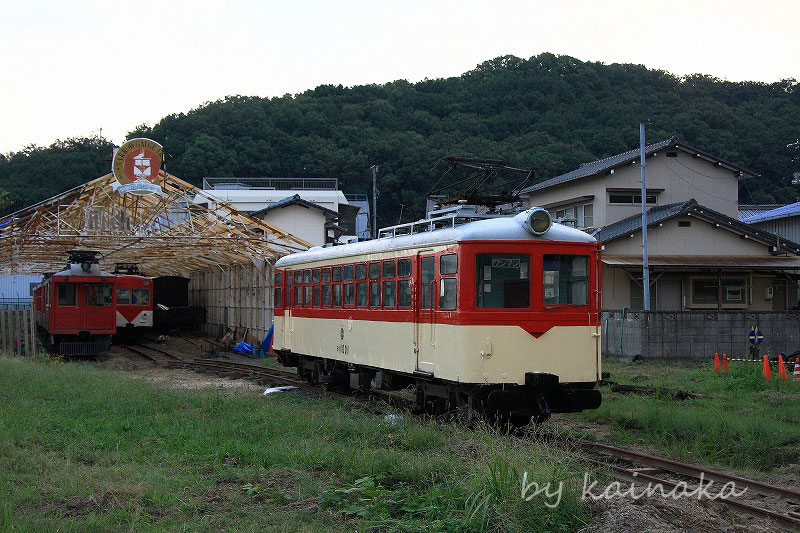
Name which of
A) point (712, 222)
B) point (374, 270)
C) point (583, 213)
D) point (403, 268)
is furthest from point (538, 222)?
point (583, 213)

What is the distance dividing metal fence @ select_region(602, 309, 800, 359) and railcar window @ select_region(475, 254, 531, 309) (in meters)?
13.2

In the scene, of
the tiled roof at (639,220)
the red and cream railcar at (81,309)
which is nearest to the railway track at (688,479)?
the red and cream railcar at (81,309)

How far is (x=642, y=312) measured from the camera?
2250cm

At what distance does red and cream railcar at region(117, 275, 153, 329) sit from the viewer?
31.0 meters

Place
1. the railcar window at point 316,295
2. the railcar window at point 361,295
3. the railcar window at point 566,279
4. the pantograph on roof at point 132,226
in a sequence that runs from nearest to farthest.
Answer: the railcar window at point 566,279 → the railcar window at point 361,295 → the railcar window at point 316,295 → the pantograph on roof at point 132,226

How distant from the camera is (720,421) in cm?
1092

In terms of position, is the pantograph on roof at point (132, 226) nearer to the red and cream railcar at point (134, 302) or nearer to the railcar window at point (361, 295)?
the red and cream railcar at point (134, 302)

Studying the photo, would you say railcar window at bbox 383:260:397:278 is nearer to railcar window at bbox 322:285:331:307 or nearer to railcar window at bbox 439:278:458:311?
railcar window at bbox 439:278:458:311

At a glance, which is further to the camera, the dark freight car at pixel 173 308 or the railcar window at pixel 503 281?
the dark freight car at pixel 173 308

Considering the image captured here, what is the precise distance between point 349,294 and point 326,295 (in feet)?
4.14

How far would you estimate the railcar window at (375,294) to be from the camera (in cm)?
1278

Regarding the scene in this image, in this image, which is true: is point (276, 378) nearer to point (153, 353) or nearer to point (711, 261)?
point (153, 353)

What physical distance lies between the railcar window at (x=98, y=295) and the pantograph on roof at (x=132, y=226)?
4.88ft

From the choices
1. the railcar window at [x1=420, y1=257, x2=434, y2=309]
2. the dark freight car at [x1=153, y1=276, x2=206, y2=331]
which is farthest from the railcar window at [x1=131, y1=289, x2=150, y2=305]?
the railcar window at [x1=420, y1=257, x2=434, y2=309]
